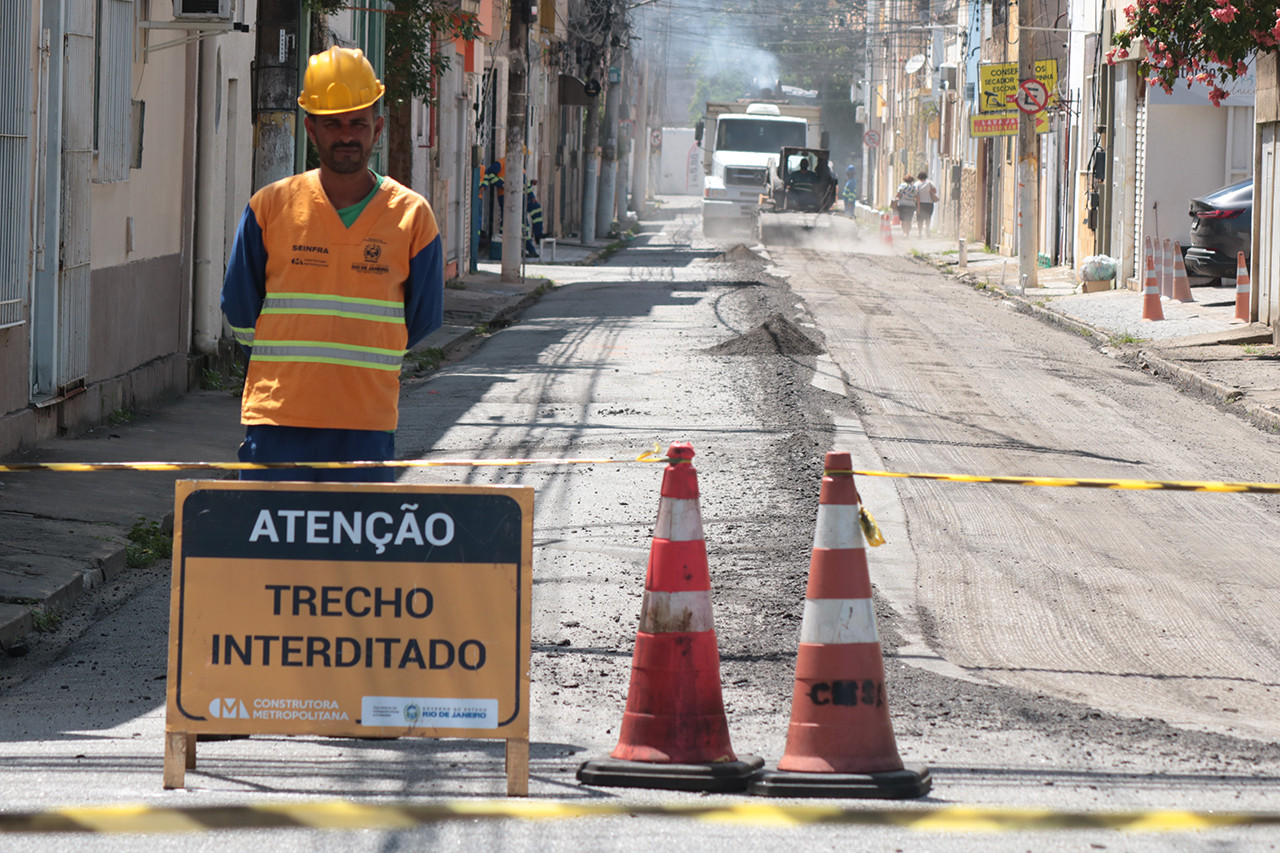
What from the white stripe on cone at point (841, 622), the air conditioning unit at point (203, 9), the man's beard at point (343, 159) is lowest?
the white stripe on cone at point (841, 622)

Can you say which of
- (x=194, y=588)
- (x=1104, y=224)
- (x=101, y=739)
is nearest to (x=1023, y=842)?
(x=194, y=588)

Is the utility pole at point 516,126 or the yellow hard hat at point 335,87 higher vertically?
the utility pole at point 516,126

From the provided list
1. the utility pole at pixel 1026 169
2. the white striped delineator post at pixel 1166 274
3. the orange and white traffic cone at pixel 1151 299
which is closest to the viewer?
the orange and white traffic cone at pixel 1151 299

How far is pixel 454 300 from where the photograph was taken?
23672 mm

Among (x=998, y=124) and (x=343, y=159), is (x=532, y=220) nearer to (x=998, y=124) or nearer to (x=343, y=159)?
(x=998, y=124)

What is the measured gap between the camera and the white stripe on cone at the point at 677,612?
456cm

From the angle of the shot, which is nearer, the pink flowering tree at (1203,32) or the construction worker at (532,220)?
the pink flowering tree at (1203,32)

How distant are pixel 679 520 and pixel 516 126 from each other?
22.5 m

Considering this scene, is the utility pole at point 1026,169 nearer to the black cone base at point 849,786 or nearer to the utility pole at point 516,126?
the utility pole at point 516,126

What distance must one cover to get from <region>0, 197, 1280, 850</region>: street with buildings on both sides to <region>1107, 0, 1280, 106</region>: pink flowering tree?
2909 mm

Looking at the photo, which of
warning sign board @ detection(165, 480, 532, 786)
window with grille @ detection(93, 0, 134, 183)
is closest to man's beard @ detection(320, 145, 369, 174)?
warning sign board @ detection(165, 480, 532, 786)

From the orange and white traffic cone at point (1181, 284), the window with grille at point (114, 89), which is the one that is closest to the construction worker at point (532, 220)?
the orange and white traffic cone at point (1181, 284)

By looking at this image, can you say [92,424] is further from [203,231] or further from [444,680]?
[444,680]

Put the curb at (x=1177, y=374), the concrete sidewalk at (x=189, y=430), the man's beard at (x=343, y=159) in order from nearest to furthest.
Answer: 1. the man's beard at (x=343, y=159)
2. the concrete sidewalk at (x=189, y=430)
3. the curb at (x=1177, y=374)
